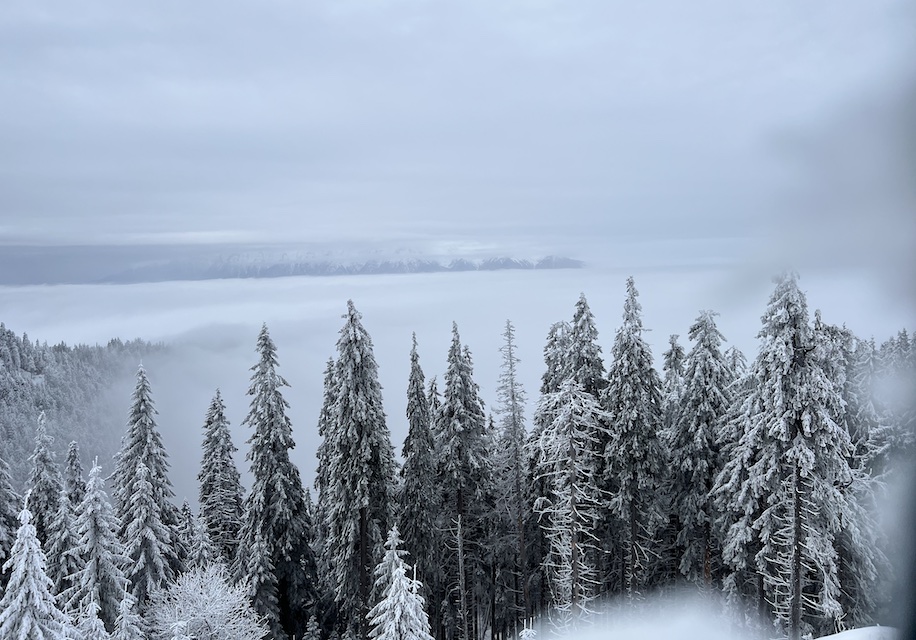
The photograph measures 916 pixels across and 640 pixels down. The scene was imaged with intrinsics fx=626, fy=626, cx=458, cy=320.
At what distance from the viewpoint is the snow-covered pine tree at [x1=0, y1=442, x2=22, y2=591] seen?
28.0 metres

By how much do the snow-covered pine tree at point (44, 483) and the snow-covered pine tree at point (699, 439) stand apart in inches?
1132

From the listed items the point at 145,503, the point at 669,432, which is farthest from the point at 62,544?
the point at 669,432

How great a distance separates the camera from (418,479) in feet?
99.6

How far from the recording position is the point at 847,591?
1039 inches

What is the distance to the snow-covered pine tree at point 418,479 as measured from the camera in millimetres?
30172

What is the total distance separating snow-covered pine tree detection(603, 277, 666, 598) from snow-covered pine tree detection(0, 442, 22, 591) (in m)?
27.1

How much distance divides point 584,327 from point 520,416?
606 centimetres

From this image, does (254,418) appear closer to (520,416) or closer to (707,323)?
(520,416)

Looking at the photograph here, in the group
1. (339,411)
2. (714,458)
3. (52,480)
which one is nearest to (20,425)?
(52,480)

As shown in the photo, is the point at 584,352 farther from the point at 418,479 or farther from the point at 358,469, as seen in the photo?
the point at 358,469

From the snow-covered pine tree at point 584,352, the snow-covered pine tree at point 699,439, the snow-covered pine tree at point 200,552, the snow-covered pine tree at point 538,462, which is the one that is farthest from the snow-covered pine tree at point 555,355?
the snow-covered pine tree at point 200,552

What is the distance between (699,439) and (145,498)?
24.5m

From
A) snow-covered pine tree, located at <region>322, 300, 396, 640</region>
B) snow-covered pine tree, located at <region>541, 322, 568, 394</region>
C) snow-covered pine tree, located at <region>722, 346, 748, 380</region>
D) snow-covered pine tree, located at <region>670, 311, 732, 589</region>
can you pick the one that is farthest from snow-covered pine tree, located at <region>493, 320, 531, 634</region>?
snow-covered pine tree, located at <region>722, 346, 748, 380</region>

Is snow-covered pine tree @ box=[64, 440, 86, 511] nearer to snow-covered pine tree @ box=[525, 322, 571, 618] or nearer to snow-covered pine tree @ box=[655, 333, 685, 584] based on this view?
snow-covered pine tree @ box=[525, 322, 571, 618]
